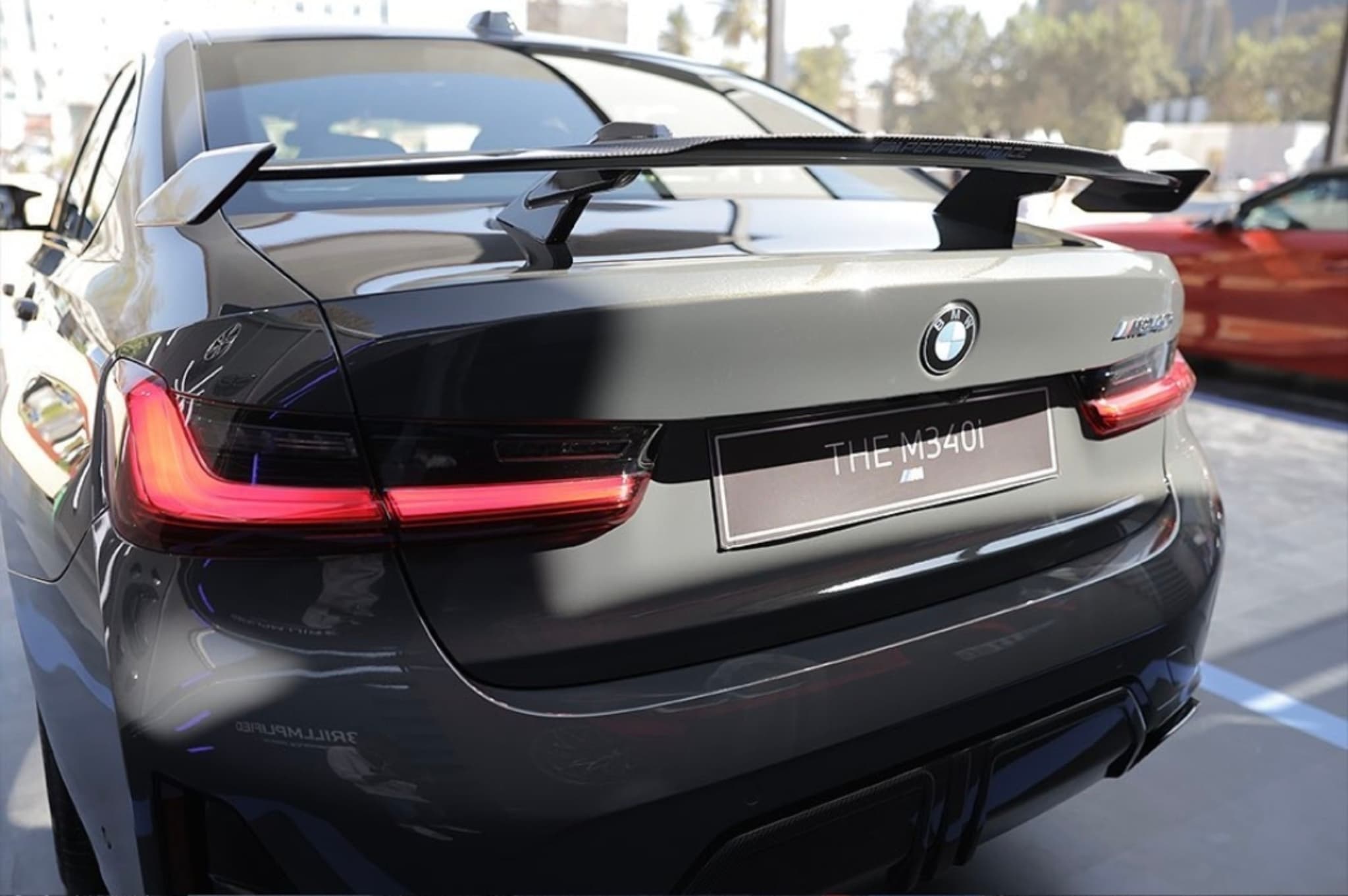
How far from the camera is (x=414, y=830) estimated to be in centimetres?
107

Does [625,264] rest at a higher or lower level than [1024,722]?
higher

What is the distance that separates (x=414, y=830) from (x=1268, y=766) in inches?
80.7

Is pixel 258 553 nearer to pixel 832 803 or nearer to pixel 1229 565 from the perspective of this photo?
pixel 832 803

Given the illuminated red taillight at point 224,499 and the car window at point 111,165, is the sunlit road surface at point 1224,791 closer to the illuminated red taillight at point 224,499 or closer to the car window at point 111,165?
the car window at point 111,165

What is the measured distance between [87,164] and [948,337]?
209 centimetres

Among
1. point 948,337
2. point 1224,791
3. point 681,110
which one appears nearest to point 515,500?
point 948,337

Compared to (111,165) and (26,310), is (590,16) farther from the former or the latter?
(26,310)

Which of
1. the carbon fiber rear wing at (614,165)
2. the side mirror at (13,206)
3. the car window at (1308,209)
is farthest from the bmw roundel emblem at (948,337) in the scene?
the car window at (1308,209)

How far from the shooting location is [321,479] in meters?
1.06

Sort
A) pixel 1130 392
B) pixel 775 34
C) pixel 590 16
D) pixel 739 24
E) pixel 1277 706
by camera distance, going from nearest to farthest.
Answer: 1. pixel 1130 392
2. pixel 1277 706
3. pixel 590 16
4. pixel 775 34
5. pixel 739 24

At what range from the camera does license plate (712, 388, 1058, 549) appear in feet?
3.96

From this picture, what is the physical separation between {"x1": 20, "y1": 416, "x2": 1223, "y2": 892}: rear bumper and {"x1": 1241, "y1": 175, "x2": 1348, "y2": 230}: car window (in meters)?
5.63

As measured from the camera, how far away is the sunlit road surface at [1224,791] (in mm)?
1968

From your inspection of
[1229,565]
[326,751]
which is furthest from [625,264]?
[1229,565]
